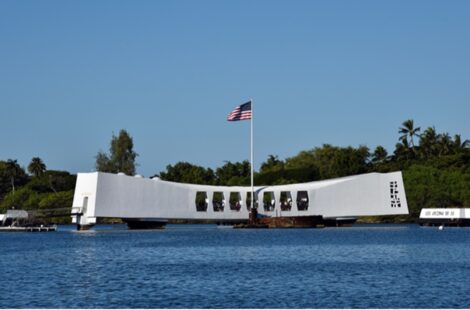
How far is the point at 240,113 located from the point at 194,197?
67.3 ft

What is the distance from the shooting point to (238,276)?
5103cm

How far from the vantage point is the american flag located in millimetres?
112188

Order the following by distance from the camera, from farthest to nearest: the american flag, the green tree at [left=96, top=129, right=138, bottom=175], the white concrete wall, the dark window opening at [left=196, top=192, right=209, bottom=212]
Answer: the green tree at [left=96, top=129, right=138, bottom=175] < the dark window opening at [left=196, top=192, right=209, bottom=212] < the white concrete wall < the american flag

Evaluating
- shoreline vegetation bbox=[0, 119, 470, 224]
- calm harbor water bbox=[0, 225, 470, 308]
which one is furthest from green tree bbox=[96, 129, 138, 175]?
calm harbor water bbox=[0, 225, 470, 308]

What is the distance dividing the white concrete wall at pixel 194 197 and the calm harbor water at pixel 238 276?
38.8 m

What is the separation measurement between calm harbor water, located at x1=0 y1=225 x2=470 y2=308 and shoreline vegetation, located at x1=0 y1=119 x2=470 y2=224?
2910 inches

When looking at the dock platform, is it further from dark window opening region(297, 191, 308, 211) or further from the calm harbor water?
the calm harbor water

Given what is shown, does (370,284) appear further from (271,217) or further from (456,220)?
(456,220)

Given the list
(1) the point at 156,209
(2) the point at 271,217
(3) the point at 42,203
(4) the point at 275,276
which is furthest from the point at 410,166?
(4) the point at 275,276

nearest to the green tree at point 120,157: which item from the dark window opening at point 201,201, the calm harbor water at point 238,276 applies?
the dark window opening at point 201,201

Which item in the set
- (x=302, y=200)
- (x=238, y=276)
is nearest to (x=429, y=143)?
(x=302, y=200)

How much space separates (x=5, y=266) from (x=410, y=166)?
11432 cm

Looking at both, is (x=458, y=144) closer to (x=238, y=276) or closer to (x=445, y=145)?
(x=445, y=145)

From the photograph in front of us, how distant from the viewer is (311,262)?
2389 inches
